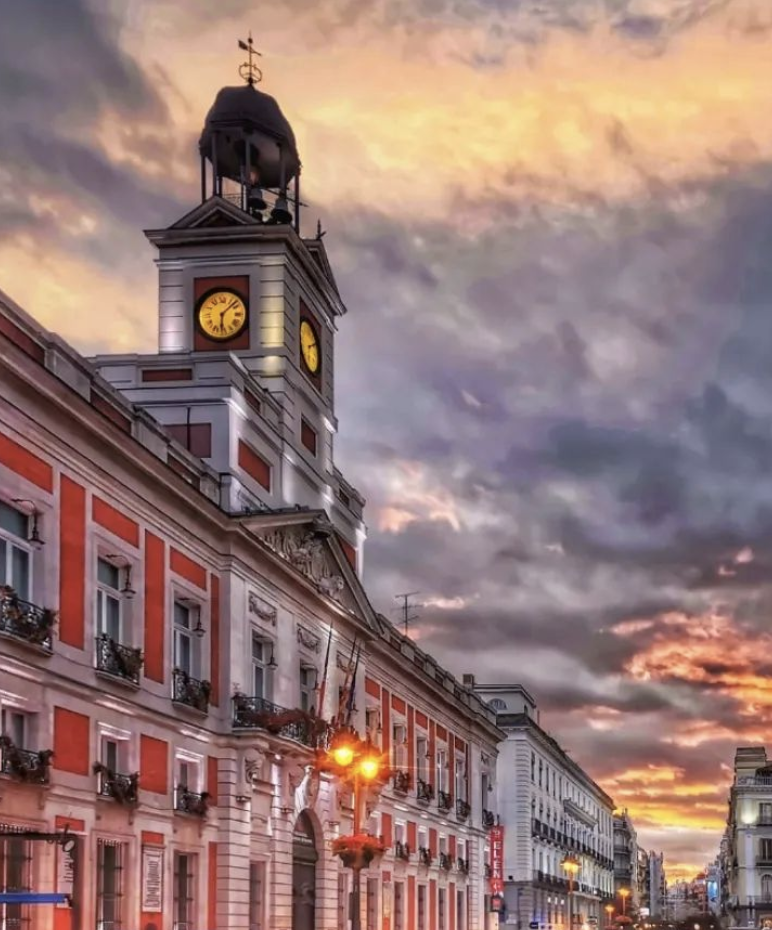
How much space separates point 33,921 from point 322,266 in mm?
26680

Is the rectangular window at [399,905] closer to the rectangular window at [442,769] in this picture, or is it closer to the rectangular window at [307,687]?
the rectangular window at [442,769]

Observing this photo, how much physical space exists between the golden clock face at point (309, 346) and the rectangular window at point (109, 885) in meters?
19.7

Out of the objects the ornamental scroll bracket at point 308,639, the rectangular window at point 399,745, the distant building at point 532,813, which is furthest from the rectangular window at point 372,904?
the distant building at point 532,813

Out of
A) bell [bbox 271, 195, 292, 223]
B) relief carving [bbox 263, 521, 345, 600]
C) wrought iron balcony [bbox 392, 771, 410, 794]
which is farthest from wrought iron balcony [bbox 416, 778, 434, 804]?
bell [bbox 271, 195, 292, 223]

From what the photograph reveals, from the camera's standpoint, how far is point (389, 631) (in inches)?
2315

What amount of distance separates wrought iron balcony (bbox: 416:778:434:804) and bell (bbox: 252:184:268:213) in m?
25.0

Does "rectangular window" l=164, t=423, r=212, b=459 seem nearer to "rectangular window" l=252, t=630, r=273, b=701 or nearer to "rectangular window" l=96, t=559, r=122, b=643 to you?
"rectangular window" l=252, t=630, r=273, b=701

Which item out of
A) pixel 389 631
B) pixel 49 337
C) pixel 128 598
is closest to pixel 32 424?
pixel 49 337

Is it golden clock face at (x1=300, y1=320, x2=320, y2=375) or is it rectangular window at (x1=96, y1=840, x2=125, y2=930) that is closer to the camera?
rectangular window at (x1=96, y1=840, x2=125, y2=930)

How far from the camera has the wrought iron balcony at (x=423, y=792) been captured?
61.9 metres

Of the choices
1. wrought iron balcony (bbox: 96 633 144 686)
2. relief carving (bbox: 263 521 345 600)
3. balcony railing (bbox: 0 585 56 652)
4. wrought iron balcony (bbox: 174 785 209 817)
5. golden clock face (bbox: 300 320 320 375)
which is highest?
A: golden clock face (bbox: 300 320 320 375)

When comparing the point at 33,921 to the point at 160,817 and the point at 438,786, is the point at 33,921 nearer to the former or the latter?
the point at 160,817

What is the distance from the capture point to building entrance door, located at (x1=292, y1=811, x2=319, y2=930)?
149 ft

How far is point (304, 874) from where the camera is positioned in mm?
46500
